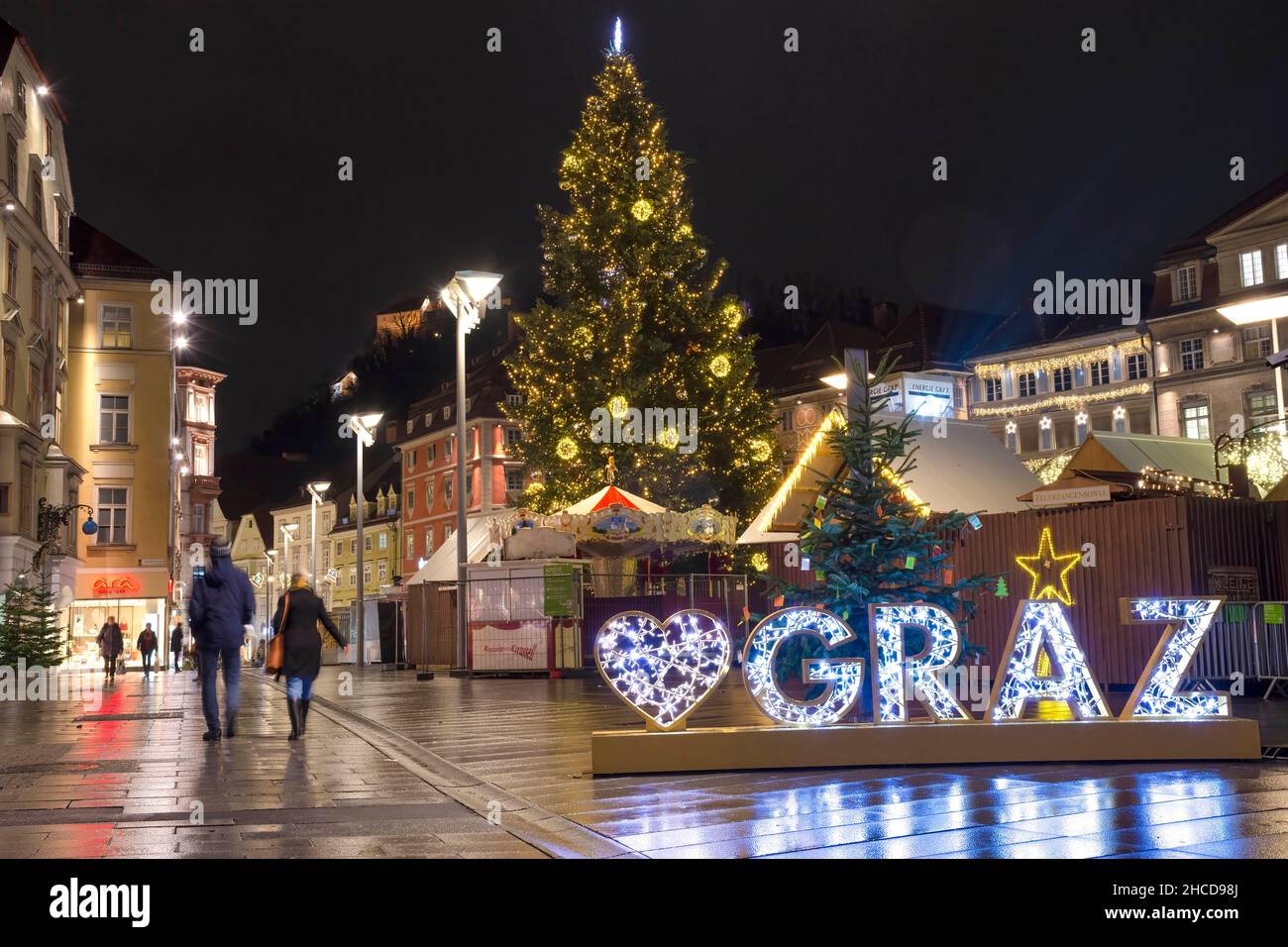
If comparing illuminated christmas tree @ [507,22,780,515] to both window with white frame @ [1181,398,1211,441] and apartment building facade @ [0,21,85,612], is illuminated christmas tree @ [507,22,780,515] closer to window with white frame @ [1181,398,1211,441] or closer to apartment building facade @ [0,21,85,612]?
apartment building facade @ [0,21,85,612]

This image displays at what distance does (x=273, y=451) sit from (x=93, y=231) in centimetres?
9054

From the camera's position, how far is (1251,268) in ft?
198

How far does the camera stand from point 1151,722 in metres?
11.4

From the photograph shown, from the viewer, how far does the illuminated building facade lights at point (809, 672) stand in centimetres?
1158

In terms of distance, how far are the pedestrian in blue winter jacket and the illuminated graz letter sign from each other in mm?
5906

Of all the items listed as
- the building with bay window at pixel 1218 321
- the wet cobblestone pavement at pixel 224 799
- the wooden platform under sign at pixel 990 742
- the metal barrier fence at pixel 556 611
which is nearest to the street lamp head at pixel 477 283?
the metal barrier fence at pixel 556 611

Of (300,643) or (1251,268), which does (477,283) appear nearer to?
Answer: (300,643)

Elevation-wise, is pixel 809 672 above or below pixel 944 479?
below

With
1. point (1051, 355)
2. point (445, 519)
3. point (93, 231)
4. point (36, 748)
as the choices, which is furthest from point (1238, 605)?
point (445, 519)

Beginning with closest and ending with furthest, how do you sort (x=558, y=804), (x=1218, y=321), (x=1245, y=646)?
1. (x=558, y=804)
2. (x=1245, y=646)
3. (x=1218, y=321)

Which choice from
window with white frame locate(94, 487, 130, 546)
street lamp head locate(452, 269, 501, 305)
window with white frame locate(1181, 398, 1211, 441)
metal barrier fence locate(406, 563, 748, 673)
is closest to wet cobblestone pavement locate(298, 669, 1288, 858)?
street lamp head locate(452, 269, 501, 305)

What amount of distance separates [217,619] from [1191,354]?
59.2 m

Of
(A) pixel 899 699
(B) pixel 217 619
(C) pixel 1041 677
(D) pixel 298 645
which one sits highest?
(B) pixel 217 619

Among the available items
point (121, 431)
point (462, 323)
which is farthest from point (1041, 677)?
point (121, 431)
